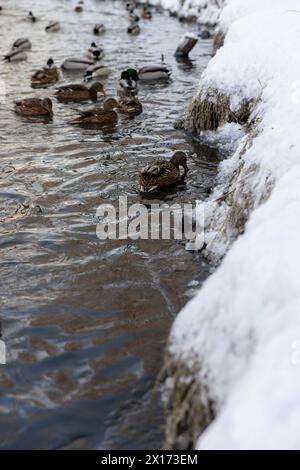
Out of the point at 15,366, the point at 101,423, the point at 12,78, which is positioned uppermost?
the point at 101,423

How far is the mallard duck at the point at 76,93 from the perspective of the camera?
12.3m

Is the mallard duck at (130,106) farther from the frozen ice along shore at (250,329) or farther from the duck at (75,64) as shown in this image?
the frozen ice along shore at (250,329)

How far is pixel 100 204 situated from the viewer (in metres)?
7.07

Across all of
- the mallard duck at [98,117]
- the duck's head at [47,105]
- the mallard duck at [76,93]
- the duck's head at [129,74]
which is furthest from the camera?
the duck's head at [129,74]

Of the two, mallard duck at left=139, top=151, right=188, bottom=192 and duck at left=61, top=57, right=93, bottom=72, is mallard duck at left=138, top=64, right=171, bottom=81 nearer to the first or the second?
duck at left=61, top=57, right=93, bottom=72

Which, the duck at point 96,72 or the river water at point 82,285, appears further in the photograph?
the duck at point 96,72

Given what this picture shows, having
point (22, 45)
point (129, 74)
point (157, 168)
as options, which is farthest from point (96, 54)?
point (157, 168)

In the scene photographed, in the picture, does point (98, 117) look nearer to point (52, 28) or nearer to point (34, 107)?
point (34, 107)

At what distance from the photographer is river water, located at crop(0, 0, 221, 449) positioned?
364cm

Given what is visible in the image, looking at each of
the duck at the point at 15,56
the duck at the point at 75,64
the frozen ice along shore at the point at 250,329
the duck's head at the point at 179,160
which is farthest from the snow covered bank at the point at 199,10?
the frozen ice along shore at the point at 250,329

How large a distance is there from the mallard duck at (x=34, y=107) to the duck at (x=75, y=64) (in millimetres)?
4589

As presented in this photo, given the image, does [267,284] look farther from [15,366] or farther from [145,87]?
[145,87]
